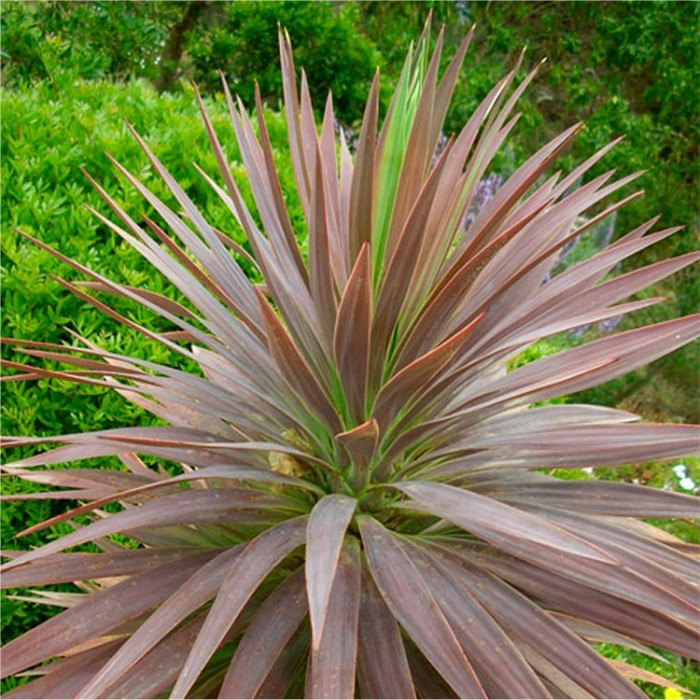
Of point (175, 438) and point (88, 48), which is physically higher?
point (88, 48)

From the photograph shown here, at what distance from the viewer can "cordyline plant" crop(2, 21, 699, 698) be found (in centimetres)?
125

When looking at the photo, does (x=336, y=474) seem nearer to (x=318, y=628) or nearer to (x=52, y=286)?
(x=318, y=628)

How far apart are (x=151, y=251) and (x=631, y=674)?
1302 mm

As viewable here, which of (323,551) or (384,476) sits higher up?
(384,476)

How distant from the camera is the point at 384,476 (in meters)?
1.53

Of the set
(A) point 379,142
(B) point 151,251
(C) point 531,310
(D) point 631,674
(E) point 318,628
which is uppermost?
(A) point 379,142

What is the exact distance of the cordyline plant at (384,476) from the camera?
125cm

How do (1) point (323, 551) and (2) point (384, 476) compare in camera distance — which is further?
(2) point (384, 476)

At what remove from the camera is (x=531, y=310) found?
1.58m

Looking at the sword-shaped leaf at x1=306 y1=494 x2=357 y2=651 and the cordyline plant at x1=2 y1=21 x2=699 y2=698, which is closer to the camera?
the sword-shaped leaf at x1=306 y1=494 x2=357 y2=651

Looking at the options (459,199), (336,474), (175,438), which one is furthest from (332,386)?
(459,199)

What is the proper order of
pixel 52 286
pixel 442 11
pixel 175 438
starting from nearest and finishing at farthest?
pixel 175 438 → pixel 52 286 → pixel 442 11

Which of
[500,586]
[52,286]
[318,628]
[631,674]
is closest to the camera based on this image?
[318,628]

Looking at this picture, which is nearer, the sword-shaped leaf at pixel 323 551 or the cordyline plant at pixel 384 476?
the sword-shaped leaf at pixel 323 551
